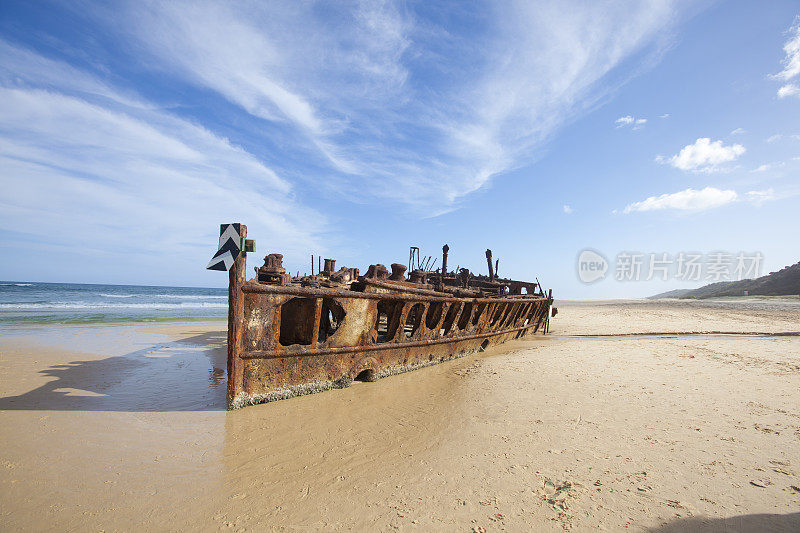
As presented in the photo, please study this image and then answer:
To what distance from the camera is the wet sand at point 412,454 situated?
2.50 metres

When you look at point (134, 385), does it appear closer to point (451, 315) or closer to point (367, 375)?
point (367, 375)

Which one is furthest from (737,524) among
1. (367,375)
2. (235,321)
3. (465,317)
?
(465,317)

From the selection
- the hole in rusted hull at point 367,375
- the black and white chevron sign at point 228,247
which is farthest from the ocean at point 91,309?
the black and white chevron sign at point 228,247

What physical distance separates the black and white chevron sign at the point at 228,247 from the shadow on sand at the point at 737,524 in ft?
15.5

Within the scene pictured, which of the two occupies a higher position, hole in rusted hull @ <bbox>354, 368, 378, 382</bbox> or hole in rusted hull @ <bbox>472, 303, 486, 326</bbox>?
hole in rusted hull @ <bbox>472, 303, 486, 326</bbox>

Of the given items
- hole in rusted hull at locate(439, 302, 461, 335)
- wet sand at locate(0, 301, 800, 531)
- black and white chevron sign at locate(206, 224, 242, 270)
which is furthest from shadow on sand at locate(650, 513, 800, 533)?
hole in rusted hull at locate(439, 302, 461, 335)

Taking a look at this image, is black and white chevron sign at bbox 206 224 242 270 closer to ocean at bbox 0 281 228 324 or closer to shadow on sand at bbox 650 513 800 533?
shadow on sand at bbox 650 513 800 533

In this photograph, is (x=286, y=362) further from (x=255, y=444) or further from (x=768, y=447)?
(x=768, y=447)

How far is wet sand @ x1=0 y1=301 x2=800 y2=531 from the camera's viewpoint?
2.50 meters

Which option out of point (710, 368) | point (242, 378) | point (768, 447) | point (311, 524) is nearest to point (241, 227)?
point (242, 378)

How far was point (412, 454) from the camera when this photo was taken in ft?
11.3

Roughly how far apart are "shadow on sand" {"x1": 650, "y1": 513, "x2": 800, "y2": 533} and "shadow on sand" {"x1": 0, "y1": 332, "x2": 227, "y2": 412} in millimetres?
4898

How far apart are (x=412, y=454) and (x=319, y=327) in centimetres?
361

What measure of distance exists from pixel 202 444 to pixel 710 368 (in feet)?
29.5
